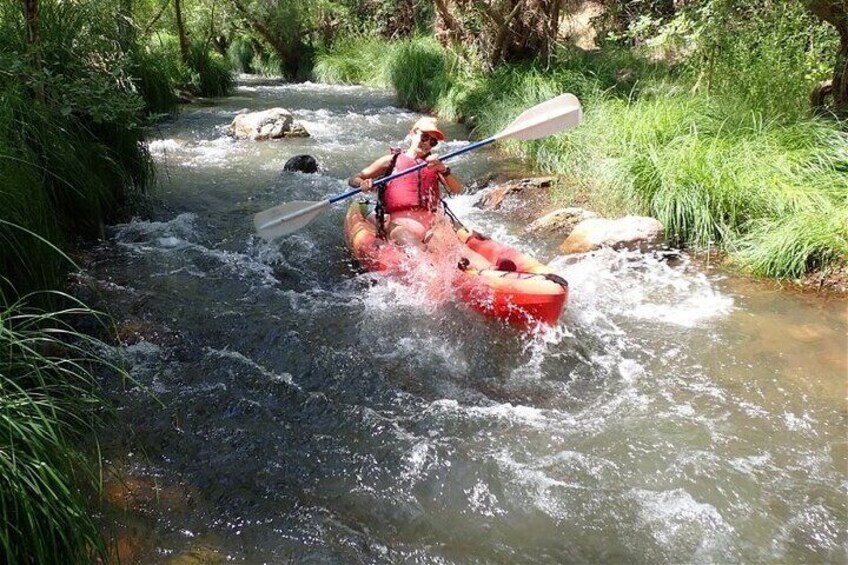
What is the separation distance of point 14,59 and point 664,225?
14.3ft

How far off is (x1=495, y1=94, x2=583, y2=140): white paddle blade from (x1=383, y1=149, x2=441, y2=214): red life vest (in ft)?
1.94

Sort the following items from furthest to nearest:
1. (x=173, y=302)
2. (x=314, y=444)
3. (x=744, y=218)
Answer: (x=744, y=218) → (x=173, y=302) → (x=314, y=444)

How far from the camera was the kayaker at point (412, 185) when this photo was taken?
455cm

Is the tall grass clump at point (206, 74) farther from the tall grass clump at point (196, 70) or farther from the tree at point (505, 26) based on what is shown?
the tree at point (505, 26)

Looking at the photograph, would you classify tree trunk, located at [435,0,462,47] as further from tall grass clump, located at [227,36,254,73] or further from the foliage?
tall grass clump, located at [227,36,254,73]

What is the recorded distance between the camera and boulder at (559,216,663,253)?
4738mm

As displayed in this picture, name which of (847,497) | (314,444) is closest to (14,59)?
(314,444)

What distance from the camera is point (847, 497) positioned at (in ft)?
8.04

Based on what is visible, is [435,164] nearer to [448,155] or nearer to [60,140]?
[448,155]

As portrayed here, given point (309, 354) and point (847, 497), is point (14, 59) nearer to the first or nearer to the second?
point (309, 354)

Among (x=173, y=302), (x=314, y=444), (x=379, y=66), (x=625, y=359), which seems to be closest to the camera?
(x=314, y=444)

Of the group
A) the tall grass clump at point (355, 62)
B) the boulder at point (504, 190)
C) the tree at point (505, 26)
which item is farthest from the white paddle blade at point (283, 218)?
the tall grass clump at point (355, 62)

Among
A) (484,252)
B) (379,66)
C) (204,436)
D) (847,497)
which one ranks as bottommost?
(847,497)

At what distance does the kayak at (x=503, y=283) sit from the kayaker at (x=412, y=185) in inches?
10.6
